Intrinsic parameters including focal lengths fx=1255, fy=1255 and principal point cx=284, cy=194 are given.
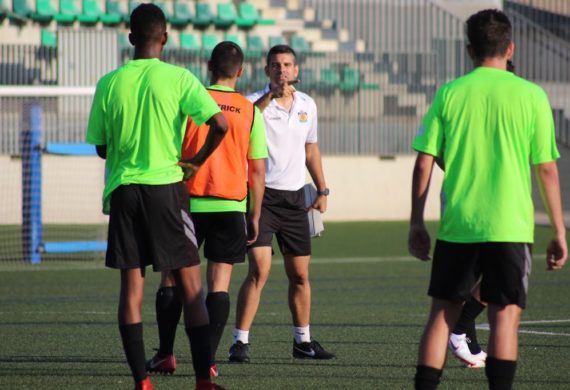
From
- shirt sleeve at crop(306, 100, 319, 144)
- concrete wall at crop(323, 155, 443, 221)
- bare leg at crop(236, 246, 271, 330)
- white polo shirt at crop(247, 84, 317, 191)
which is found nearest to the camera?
bare leg at crop(236, 246, 271, 330)

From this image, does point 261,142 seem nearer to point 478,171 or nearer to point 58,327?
point 478,171

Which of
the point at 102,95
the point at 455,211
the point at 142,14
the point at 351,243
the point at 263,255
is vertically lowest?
the point at 351,243

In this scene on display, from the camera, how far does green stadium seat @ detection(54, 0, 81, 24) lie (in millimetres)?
28484

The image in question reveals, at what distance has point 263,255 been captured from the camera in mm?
8125

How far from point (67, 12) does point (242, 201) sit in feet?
73.0

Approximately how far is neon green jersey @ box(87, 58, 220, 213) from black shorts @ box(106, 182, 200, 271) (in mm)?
59

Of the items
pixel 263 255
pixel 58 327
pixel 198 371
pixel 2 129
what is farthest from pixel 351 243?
pixel 198 371

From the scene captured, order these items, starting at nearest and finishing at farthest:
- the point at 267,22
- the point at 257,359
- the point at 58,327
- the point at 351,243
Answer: the point at 257,359
the point at 58,327
the point at 351,243
the point at 267,22

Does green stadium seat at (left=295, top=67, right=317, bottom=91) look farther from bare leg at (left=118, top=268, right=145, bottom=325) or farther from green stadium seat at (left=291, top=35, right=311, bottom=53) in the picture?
bare leg at (left=118, top=268, right=145, bottom=325)

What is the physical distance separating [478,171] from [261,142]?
233 centimetres

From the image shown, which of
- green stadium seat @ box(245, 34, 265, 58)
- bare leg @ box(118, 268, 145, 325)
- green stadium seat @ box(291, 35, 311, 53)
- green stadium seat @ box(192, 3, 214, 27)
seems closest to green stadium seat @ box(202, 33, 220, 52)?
green stadium seat @ box(192, 3, 214, 27)

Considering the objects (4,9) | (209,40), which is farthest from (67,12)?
(209,40)

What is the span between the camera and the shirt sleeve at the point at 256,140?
7.34 m

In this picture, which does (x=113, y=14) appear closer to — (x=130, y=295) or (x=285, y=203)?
(x=285, y=203)
